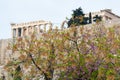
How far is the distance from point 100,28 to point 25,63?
403cm

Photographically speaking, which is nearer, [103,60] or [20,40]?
[103,60]

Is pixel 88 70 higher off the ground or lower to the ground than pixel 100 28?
lower

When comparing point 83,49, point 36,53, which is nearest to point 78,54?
point 83,49

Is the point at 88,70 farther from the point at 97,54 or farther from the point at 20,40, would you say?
the point at 20,40

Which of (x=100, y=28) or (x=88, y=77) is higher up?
(x=100, y=28)

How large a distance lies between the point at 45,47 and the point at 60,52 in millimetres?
834

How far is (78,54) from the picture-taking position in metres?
20.6

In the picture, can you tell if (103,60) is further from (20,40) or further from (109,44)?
(20,40)

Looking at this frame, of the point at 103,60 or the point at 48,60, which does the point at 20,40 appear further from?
the point at 103,60

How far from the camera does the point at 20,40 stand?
2188 cm

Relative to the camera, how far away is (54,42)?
21250 millimetres

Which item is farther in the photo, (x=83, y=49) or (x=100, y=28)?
(x=100, y=28)

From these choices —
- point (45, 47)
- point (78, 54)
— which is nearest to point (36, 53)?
point (45, 47)

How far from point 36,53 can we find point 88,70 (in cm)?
262
